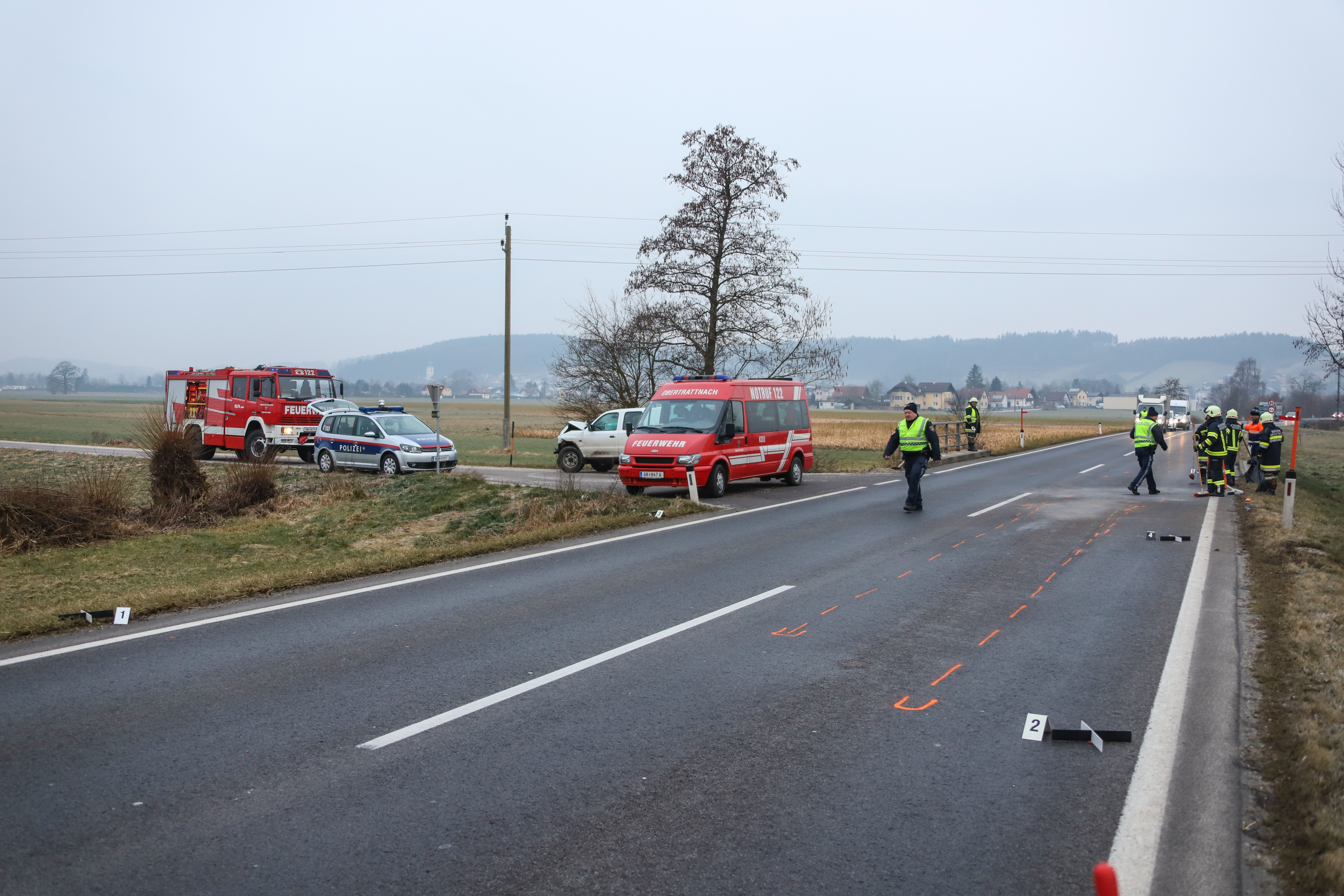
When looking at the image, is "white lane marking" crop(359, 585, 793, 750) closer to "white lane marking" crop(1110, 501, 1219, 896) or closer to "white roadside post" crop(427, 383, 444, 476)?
"white lane marking" crop(1110, 501, 1219, 896)

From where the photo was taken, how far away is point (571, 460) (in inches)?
1056

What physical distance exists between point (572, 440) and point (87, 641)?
19635 mm

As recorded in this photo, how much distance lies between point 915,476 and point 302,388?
67.2 feet

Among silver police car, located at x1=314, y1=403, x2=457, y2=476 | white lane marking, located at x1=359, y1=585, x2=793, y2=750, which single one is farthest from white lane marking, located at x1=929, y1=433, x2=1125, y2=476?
white lane marking, located at x1=359, y1=585, x2=793, y2=750

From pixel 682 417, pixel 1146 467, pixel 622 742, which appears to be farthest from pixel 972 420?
pixel 622 742

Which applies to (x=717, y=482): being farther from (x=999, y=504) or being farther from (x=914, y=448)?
(x=999, y=504)

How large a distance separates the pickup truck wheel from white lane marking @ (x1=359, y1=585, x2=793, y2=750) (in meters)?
18.2

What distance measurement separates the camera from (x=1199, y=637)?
747 centimetres

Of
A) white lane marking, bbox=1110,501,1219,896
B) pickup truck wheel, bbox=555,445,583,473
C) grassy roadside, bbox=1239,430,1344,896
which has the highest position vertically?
grassy roadside, bbox=1239,430,1344,896

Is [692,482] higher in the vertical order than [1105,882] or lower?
lower

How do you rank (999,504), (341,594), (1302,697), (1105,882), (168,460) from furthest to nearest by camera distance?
1. (168,460)
2. (999,504)
3. (341,594)
4. (1302,697)
5. (1105,882)

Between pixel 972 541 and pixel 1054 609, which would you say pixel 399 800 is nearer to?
pixel 1054 609

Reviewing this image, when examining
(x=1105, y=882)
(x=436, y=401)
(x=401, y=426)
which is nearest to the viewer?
(x=1105, y=882)

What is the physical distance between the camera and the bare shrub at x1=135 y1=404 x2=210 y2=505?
1812cm
